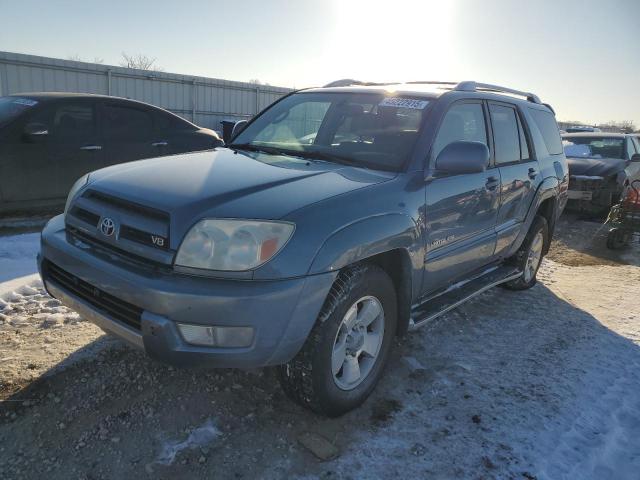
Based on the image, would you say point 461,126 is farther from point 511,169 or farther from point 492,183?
point 511,169

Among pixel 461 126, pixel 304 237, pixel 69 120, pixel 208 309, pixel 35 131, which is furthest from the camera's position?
pixel 69 120

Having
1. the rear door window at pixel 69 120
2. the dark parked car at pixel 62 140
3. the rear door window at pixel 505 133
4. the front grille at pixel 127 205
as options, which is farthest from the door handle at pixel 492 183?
the rear door window at pixel 69 120

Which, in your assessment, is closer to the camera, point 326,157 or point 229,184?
point 229,184

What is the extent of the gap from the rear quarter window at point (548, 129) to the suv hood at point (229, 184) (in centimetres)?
276

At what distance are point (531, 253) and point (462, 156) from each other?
2434 mm

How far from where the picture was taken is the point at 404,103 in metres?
3.42

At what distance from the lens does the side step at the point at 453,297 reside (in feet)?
10.4

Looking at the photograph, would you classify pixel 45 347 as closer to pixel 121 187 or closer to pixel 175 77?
pixel 121 187

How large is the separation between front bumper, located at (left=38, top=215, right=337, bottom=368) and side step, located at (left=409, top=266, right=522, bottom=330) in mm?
1031

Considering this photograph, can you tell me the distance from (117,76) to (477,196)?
13.3m

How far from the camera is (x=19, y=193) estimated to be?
607 centimetres

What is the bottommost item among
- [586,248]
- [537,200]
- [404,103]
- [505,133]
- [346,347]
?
[586,248]

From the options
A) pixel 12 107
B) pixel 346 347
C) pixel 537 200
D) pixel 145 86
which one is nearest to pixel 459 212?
pixel 346 347

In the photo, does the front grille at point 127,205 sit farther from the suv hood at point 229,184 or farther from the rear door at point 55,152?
the rear door at point 55,152
